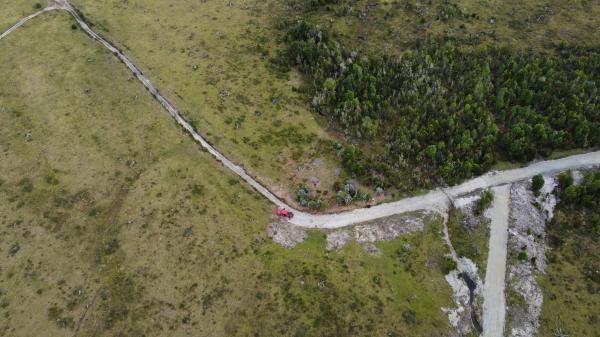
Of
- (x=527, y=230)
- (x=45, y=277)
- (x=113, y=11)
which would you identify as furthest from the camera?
(x=113, y=11)

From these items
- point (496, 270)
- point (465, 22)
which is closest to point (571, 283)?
point (496, 270)

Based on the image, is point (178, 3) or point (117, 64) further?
point (178, 3)

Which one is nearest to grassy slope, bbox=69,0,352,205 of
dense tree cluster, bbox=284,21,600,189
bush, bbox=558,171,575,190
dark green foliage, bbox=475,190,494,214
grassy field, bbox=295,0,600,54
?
dense tree cluster, bbox=284,21,600,189

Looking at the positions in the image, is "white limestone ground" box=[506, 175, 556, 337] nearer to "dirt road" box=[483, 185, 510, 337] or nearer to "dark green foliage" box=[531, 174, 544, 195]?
"dark green foliage" box=[531, 174, 544, 195]

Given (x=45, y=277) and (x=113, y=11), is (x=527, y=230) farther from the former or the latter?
(x=113, y=11)

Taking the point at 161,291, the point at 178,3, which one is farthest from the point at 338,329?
the point at 178,3

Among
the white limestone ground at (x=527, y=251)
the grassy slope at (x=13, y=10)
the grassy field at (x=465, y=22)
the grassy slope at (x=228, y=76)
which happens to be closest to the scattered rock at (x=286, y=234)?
the grassy slope at (x=228, y=76)

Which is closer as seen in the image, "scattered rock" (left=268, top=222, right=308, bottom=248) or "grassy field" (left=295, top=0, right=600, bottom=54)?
"scattered rock" (left=268, top=222, right=308, bottom=248)

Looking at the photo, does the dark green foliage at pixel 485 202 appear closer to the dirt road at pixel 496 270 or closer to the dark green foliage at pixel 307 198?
the dirt road at pixel 496 270
